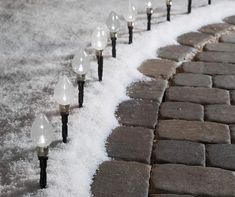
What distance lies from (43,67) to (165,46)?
3.34 ft

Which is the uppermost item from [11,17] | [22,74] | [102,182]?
[11,17]

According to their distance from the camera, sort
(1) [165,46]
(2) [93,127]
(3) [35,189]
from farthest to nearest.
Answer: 1. (1) [165,46]
2. (2) [93,127]
3. (3) [35,189]

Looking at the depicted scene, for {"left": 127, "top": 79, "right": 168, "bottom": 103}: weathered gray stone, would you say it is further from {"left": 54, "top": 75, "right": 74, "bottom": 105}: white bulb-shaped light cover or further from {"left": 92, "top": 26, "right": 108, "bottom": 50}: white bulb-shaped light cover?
{"left": 54, "top": 75, "right": 74, "bottom": 105}: white bulb-shaped light cover

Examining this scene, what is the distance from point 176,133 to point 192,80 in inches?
27.7

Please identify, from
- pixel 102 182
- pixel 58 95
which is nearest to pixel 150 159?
pixel 102 182

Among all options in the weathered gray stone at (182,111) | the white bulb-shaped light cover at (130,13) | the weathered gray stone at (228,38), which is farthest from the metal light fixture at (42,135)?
the weathered gray stone at (228,38)

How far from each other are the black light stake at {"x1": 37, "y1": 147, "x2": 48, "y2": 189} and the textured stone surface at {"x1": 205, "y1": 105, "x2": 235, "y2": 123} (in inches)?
41.7

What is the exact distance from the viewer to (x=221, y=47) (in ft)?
11.6

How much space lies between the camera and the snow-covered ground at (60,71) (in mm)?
2002

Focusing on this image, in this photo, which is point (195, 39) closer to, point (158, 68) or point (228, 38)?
point (228, 38)

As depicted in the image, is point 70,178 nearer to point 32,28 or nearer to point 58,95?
point 58,95

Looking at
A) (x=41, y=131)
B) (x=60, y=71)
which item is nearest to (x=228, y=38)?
(x=60, y=71)

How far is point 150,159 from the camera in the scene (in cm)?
218

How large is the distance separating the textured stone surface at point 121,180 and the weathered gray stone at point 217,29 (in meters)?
2.06
